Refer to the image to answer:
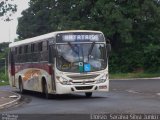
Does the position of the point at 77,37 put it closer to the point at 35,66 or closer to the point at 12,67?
the point at 35,66

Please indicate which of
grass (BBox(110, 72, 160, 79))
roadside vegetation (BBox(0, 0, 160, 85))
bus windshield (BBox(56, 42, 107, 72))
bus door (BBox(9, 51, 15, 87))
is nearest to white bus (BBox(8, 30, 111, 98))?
bus windshield (BBox(56, 42, 107, 72))

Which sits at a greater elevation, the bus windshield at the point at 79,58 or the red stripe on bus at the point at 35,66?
the bus windshield at the point at 79,58

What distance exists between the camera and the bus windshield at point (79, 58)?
1051 inches

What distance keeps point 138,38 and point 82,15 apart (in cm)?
663

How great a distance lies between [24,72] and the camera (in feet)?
108

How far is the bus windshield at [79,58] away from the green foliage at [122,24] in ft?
109

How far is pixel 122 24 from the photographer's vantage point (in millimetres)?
60562

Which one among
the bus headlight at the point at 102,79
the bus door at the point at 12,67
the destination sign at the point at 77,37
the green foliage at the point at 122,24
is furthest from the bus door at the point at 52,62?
the green foliage at the point at 122,24

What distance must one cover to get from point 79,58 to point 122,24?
34.3 m

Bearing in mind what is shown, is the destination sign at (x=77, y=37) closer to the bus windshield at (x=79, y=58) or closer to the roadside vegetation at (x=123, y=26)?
the bus windshield at (x=79, y=58)

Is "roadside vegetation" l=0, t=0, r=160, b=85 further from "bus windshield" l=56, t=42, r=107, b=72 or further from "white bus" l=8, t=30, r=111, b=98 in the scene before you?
"bus windshield" l=56, t=42, r=107, b=72

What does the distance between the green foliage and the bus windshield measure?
3315 cm

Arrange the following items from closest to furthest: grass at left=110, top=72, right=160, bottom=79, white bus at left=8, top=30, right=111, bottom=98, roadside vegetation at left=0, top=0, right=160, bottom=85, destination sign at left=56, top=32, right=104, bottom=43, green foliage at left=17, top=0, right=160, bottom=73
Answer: white bus at left=8, top=30, right=111, bottom=98 < destination sign at left=56, top=32, right=104, bottom=43 < grass at left=110, top=72, right=160, bottom=79 < roadside vegetation at left=0, top=0, right=160, bottom=85 < green foliage at left=17, top=0, right=160, bottom=73

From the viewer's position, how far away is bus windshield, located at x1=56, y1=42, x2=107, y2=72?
87.6 ft
